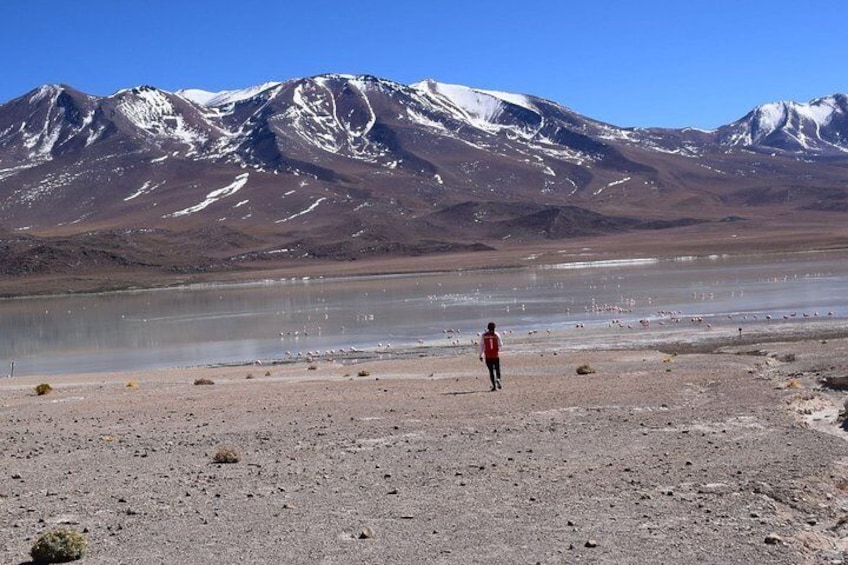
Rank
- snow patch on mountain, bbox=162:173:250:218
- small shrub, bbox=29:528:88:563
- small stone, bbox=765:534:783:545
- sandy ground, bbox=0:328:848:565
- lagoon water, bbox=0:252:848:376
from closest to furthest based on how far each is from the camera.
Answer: small shrub, bbox=29:528:88:563, small stone, bbox=765:534:783:545, sandy ground, bbox=0:328:848:565, lagoon water, bbox=0:252:848:376, snow patch on mountain, bbox=162:173:250:218

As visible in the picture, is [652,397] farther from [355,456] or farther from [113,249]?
[113,249]

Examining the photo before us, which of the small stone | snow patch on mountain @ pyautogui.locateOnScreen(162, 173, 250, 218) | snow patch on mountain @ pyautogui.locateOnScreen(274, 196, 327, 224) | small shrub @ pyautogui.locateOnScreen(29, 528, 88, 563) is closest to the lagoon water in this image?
the small stone

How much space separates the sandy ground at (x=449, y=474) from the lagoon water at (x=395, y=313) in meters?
15.4

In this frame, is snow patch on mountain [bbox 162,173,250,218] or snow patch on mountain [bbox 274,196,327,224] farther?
snow patch on mountain [bbox 162,173,250,218]

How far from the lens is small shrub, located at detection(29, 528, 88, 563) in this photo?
7637 millimetres

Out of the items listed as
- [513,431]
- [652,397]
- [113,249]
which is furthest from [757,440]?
[113,249]

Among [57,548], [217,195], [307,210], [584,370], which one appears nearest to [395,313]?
[584,370]

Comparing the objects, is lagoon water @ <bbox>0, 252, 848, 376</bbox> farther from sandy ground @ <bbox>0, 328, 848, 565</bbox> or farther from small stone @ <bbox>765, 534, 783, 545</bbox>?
small stone @ <bbox>765, 534, 783, 545</bbox>

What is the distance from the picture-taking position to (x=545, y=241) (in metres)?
140

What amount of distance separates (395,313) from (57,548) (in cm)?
4097

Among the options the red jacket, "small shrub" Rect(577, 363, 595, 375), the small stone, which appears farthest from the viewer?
"small shrub" Rect(577, 363, 595, 375)

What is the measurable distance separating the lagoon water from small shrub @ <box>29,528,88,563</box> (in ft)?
78.8

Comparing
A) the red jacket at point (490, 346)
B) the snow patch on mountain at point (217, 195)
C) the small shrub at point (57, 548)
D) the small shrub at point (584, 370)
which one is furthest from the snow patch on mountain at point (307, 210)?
the small shrub at point (57, 548)

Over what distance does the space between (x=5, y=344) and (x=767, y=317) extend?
3025 cm
